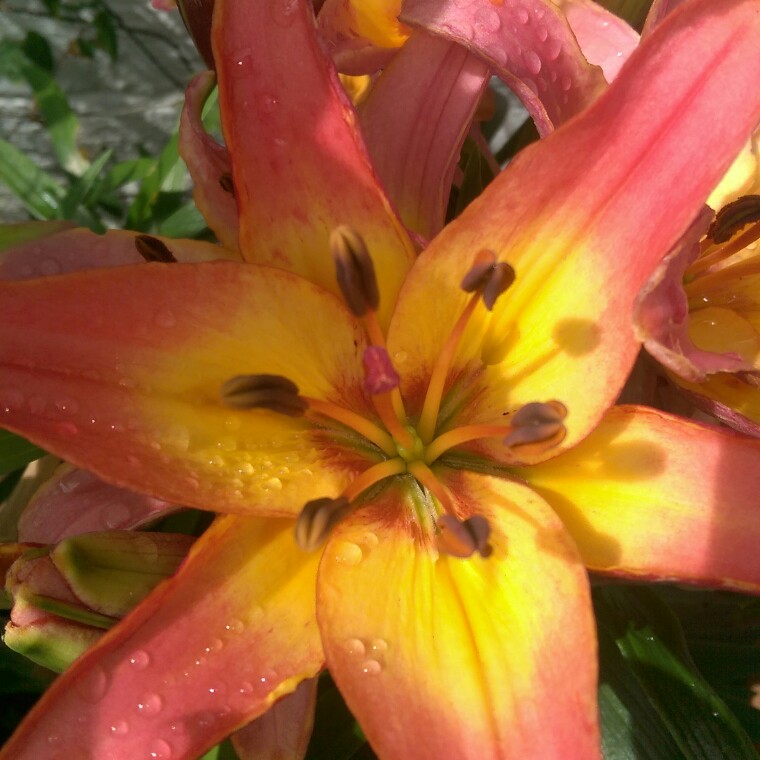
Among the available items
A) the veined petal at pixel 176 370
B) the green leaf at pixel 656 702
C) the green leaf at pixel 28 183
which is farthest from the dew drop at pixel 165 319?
the green leaf at pixel 28 183

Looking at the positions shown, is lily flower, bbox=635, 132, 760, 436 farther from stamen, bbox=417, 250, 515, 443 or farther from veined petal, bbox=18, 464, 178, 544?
veined petal, bbox=18, 464, 178, 544

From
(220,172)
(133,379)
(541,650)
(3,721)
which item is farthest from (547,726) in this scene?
(3,721)

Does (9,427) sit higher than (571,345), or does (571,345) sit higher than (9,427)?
(571,345)

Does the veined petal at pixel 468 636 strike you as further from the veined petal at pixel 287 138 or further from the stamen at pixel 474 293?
the veined petal at pixel 287 138

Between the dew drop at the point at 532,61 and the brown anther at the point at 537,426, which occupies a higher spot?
the dew drop at the point at 532,61

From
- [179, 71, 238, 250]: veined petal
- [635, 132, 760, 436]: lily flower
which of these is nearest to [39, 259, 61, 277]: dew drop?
[179, 71, 238, 250]: veined petal

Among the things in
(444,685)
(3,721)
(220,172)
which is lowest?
(3,721)

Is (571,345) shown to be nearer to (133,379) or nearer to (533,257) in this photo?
(533,257)
